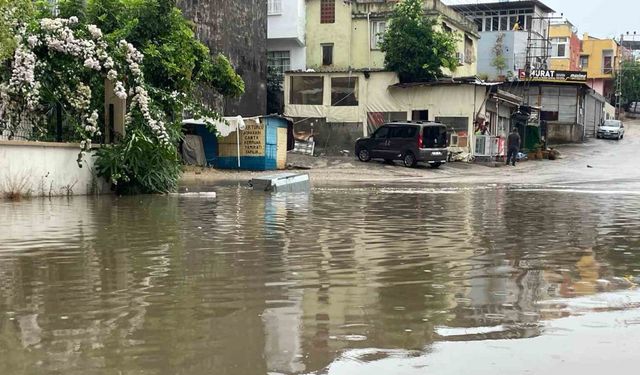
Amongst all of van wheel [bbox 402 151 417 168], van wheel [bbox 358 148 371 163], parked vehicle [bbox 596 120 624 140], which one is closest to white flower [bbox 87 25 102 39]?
van wheel [bbox 402 151 417 168]

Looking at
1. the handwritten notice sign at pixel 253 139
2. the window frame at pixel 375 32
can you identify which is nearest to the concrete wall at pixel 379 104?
the window frame at pixel 375 32

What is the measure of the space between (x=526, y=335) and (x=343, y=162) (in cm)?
2710

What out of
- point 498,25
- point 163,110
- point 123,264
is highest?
point 498,25

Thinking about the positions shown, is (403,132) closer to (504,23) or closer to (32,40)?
(32,40)

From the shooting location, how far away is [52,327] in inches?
168

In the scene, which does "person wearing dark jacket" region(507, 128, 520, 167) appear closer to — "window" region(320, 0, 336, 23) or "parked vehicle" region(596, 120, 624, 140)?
"window" region(320, 0, 336, 23)

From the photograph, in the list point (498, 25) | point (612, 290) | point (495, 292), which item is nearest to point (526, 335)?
point (495, 292)

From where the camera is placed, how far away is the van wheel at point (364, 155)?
105ft

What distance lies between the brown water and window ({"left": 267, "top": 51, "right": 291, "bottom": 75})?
2974 centimetres

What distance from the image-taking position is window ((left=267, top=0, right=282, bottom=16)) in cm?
3866

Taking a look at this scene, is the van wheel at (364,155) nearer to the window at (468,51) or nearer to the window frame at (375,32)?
the window frame at (375,32)

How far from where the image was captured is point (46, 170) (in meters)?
14.0

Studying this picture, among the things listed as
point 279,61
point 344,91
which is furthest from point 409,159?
point 279,61

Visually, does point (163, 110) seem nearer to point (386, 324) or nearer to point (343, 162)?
point (386, 324)
